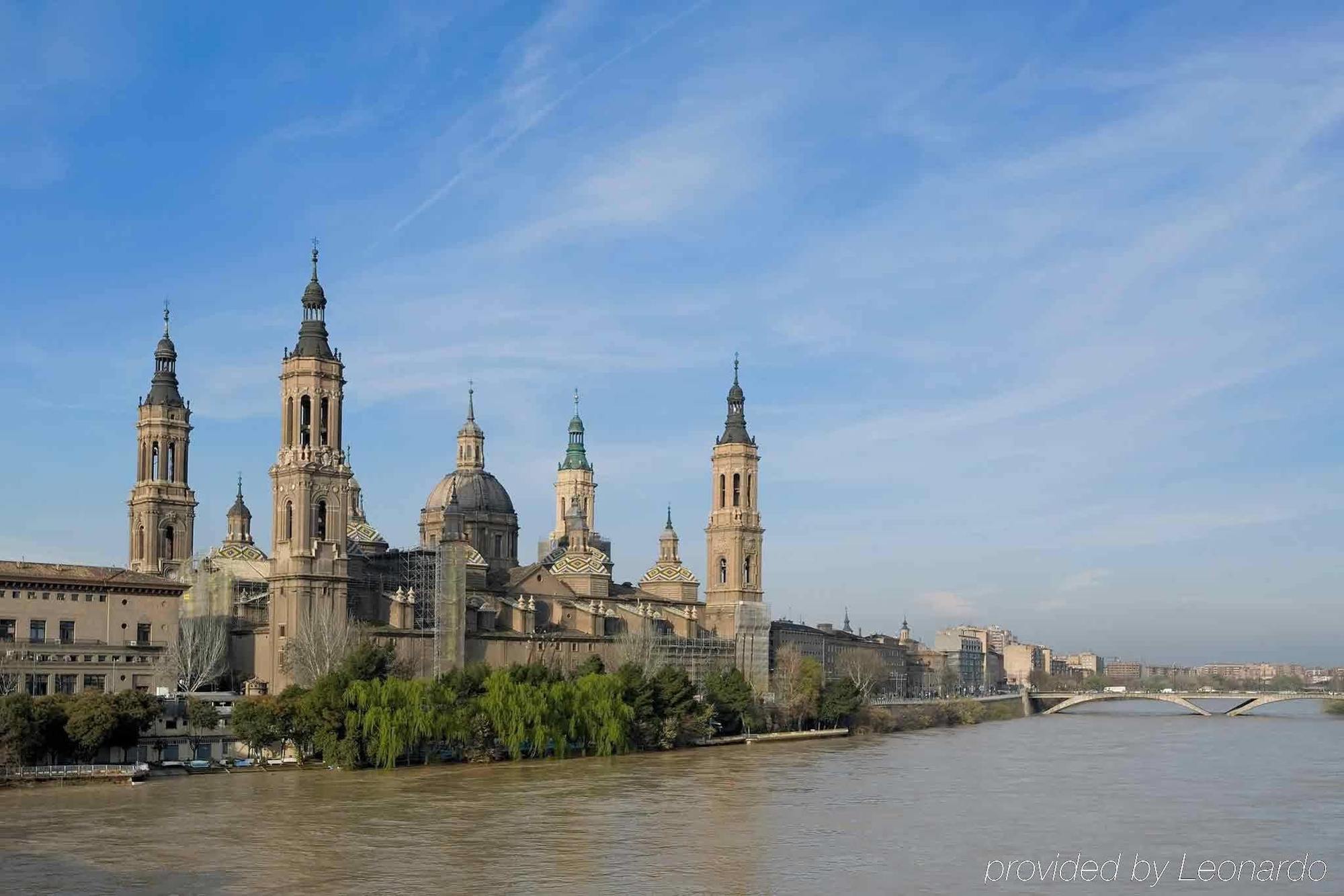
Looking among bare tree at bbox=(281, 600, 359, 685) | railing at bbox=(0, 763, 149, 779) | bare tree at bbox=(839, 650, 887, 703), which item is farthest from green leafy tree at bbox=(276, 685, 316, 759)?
bare tree at bbox=(839, 650, 887, 703)

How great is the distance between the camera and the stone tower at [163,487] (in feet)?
277

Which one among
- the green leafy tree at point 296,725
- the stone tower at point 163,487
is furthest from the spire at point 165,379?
the green leafy tree at point 296,725

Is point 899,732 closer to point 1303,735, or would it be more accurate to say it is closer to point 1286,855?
point 1303,735

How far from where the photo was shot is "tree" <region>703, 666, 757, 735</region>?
2879 inches

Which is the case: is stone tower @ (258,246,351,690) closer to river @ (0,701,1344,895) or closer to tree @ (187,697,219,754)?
tree @ (187,697,219,754)

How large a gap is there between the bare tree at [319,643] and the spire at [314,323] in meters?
12.1

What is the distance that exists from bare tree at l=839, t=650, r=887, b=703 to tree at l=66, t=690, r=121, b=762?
159 ft

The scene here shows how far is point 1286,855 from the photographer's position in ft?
119

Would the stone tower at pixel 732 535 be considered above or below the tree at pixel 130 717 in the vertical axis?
above

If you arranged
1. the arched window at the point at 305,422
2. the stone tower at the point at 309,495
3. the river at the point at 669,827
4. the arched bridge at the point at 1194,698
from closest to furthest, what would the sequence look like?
the river at the point at 669,827, the stone tower at the point at 309,495, the arched window at the point at 305,422, the arched bridge at the point at 1194,698

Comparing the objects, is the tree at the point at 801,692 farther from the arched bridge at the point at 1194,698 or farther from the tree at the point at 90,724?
the tree at the point at 90,724

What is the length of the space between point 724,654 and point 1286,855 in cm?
5709

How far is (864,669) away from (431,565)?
4237 cm

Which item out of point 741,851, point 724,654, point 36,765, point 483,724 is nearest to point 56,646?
point 36,765
